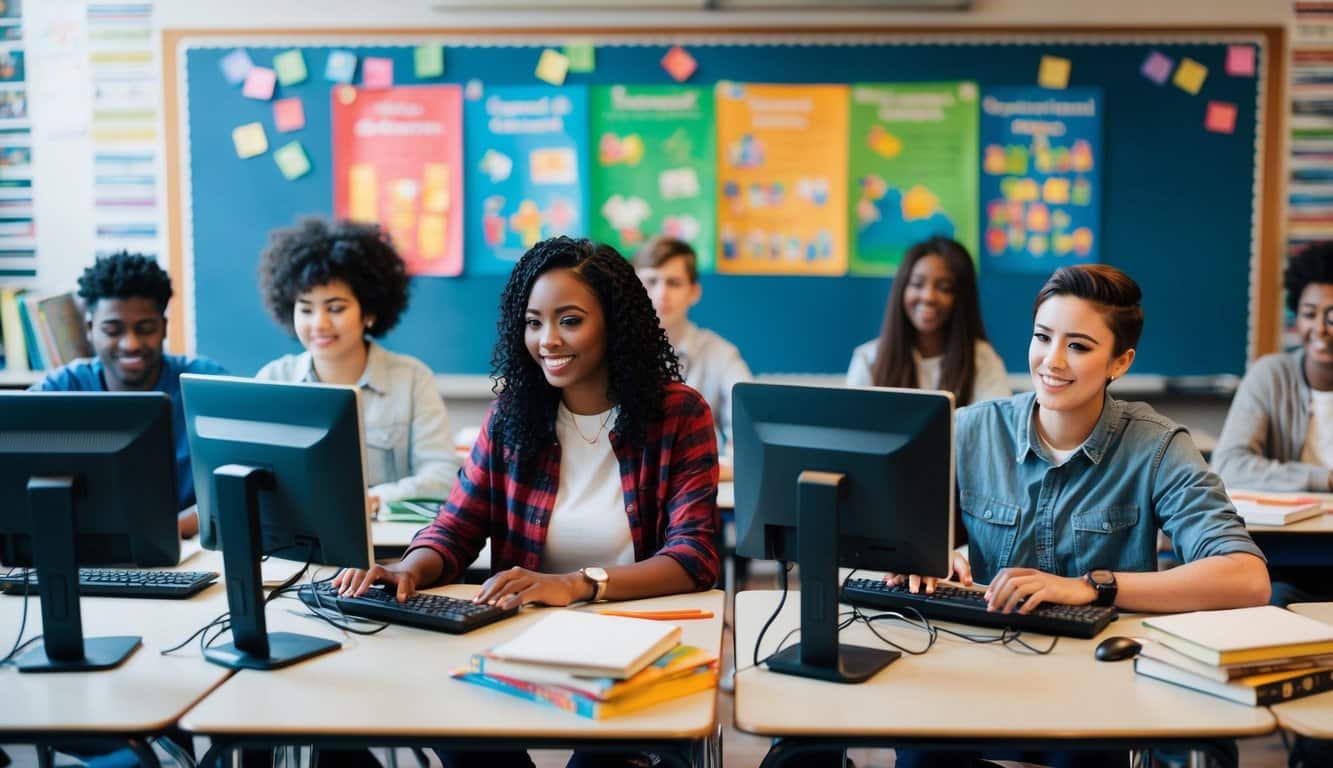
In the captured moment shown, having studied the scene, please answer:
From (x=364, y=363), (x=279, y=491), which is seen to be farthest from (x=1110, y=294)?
(x=364, y=363)

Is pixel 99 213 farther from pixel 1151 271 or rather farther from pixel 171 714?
pixel 1151 271

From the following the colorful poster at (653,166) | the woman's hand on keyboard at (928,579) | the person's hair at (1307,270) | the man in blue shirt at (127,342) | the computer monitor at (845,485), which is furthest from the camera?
the colorful poster at (653,166)

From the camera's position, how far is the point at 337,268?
305 centimetres

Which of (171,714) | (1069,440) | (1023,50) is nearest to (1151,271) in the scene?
(1023,50)

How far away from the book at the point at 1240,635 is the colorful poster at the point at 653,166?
272 cm

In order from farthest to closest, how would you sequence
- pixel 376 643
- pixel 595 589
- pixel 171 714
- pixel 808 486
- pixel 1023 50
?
pixel 1023 50, pixel 595 589, pixel 376 643, pixel 808 486, pixel 171 714

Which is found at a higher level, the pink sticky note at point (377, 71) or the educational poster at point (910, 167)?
the pink sticky note at point (377, 71)

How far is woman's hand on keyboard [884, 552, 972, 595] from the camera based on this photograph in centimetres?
192

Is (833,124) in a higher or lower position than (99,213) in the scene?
higher

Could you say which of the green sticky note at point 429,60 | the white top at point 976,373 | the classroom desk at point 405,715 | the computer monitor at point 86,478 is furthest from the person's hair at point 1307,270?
the computer monitor at point 86,478

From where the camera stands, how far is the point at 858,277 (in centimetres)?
418

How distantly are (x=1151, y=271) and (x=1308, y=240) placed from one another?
552 mm

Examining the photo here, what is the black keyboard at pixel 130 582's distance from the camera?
2.02m

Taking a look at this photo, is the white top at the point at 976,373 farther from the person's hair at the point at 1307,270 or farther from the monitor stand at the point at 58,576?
the monitor stand at the point at 58,576
